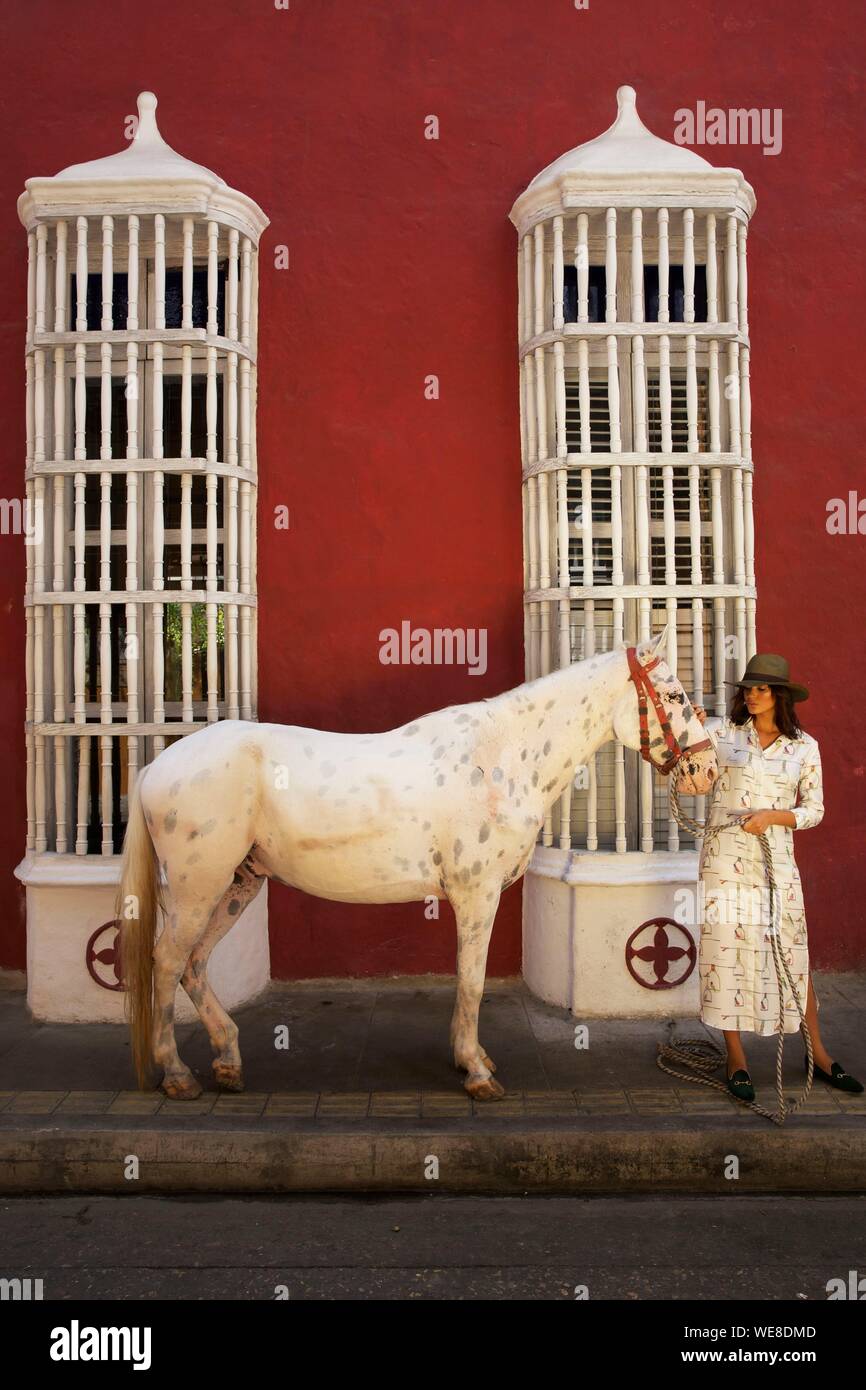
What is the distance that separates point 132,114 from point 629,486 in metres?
3.45

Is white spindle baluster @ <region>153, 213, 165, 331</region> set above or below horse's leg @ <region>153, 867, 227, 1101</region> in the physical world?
above

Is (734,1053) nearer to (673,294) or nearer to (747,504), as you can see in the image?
(747,504)

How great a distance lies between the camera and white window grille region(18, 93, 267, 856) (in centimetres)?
478

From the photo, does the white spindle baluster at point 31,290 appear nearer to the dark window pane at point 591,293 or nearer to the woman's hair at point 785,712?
the dark window pane at point 591,293

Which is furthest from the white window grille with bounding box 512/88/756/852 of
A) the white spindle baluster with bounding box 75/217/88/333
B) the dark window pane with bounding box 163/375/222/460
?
the white spindle baluster with bounding box 75/217/88/333

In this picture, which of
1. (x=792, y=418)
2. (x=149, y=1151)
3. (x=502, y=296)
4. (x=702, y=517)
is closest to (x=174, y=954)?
(x=149, y=1151)

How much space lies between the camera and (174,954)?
12.6ft

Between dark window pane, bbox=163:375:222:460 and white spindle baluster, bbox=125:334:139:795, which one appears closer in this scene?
white spindle baluster, bbox=125:334:139:795

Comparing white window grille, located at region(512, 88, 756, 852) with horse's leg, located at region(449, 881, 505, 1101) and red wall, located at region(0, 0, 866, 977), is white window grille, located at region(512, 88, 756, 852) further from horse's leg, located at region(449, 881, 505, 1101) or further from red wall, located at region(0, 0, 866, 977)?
horse's leg, located at region(449, 881, 505, 1101)

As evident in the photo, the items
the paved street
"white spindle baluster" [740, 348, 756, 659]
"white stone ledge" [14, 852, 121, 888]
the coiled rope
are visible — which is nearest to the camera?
the paved street

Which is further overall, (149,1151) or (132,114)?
(132,114)

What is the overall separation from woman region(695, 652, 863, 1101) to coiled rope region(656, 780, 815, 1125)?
1.0 inches
